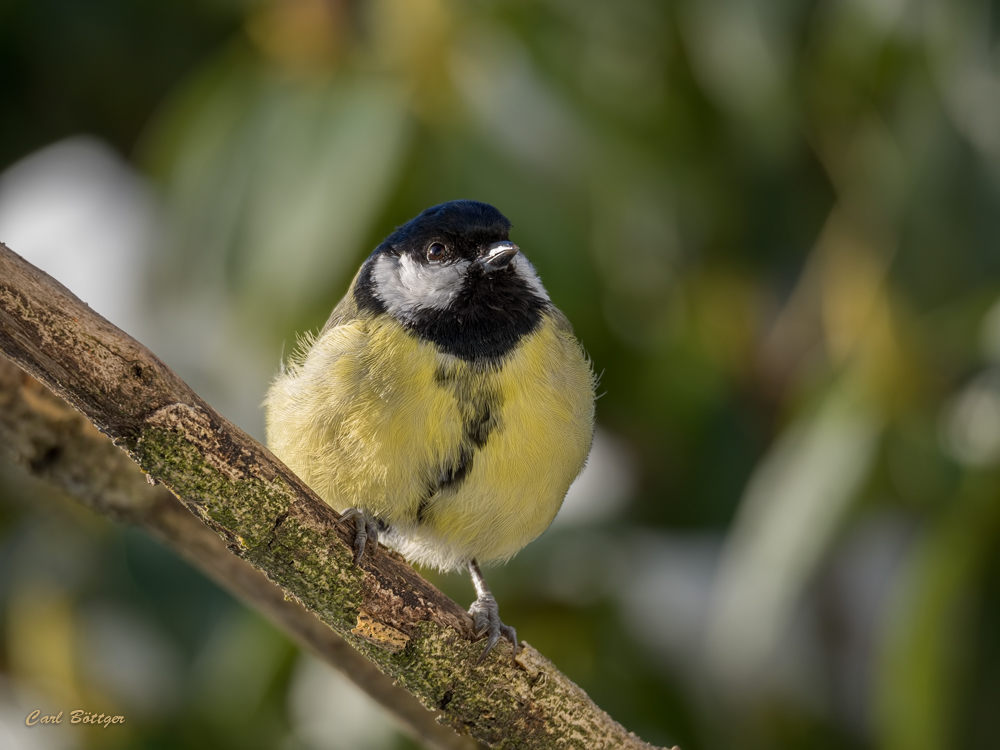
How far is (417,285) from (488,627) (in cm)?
68

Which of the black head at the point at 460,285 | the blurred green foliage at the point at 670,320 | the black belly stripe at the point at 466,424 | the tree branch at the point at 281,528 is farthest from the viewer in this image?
the blurred green foliage at the point at 670,320

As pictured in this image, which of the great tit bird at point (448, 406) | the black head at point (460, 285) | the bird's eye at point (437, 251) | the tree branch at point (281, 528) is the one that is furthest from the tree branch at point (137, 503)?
the bird's eye at point (437, 251)

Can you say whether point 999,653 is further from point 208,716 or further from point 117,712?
point 117,712

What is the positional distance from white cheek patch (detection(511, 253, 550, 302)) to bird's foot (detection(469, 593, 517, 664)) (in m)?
0.62

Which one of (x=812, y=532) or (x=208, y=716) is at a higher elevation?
(x=812, y=532)

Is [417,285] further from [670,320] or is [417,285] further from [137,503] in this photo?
[670,320]

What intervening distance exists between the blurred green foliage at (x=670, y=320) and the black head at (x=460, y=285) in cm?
50

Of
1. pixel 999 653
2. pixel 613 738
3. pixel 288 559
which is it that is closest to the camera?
pixel 288 559

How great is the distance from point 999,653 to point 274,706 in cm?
201

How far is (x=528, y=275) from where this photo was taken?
2010 mm

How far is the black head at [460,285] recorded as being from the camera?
184 cm

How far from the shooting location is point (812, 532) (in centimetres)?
242

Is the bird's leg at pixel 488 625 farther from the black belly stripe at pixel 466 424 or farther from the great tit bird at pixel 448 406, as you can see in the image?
the black belly stripe at pixel 466 424

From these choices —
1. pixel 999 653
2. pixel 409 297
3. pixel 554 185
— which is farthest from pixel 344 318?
pixel 999 653
